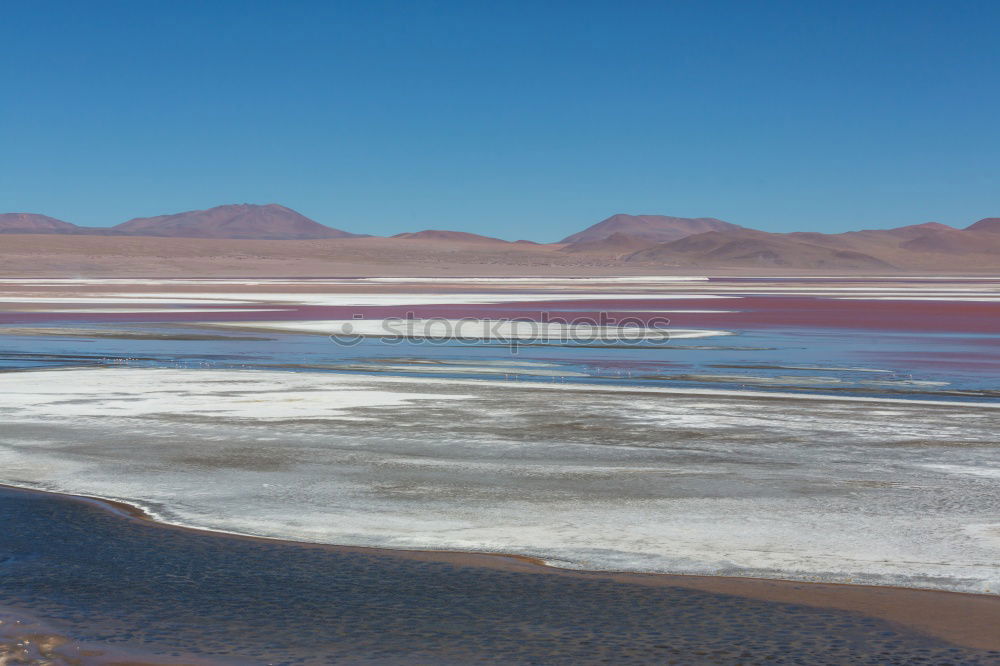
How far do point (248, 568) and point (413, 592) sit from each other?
3.32ft

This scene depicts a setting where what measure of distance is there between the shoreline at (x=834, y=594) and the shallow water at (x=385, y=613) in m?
0.10

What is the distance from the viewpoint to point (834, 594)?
6.09 metres

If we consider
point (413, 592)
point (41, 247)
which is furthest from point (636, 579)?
point (41, 247)

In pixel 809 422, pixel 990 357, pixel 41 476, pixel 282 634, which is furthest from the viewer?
pixel 990 357

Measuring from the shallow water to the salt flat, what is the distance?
1.92 ft

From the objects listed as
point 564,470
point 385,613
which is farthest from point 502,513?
point 385,613

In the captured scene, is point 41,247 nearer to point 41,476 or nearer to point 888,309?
point 888,309

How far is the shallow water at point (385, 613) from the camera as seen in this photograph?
→ 17.1 feet

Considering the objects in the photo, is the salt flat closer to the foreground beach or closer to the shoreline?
the foreground beach

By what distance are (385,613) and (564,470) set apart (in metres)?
3.88

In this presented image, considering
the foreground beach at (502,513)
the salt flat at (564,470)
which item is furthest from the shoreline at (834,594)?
the salt flat at (564,470)

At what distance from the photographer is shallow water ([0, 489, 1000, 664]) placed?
205 inches

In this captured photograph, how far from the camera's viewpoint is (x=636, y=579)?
20.9ft

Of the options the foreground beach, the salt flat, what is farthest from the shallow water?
the salt flat
